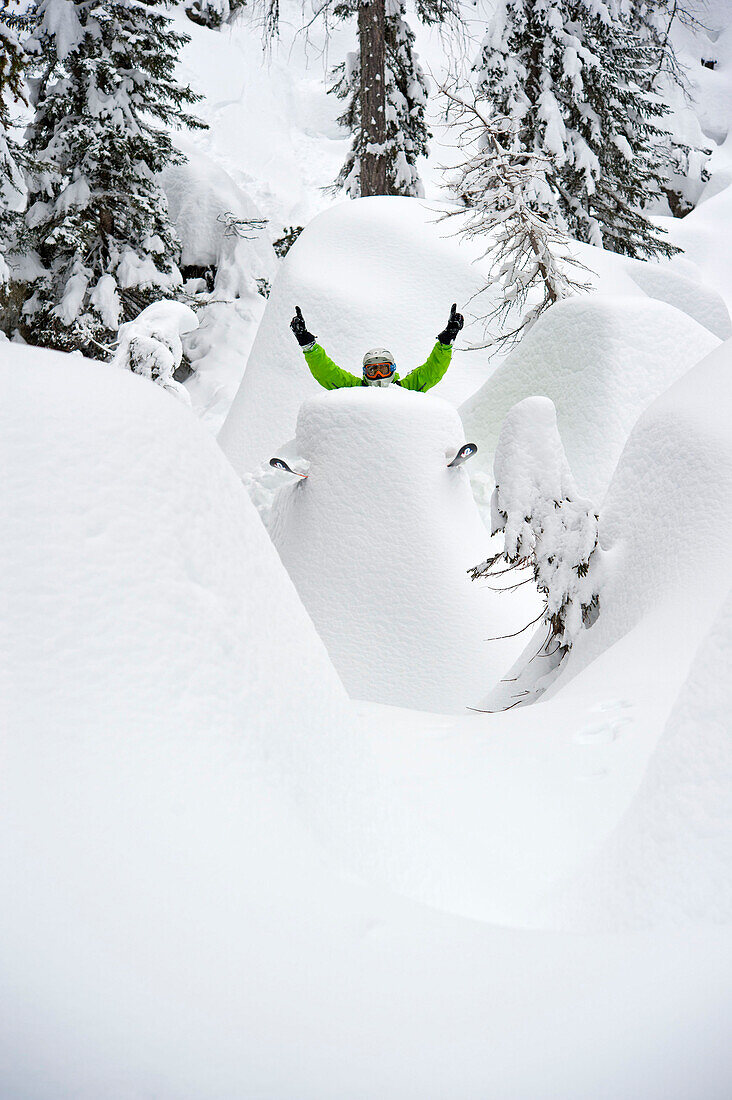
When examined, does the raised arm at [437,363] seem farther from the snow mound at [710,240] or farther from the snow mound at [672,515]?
the snow mound at [710,240]

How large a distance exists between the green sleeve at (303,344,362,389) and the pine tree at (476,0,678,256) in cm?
765

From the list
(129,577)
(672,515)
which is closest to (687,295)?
(672,515)

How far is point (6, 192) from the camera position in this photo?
32.8ft

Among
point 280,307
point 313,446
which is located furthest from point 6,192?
point 313,446

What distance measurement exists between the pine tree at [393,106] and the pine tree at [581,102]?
1.14 metres

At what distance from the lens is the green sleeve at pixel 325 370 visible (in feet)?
22.7

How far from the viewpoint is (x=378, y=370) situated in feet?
21.8

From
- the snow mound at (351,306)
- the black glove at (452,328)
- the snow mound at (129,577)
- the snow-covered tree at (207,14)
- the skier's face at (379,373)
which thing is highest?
the snow mound at (129,577)

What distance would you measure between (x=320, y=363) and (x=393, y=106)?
25.8ft

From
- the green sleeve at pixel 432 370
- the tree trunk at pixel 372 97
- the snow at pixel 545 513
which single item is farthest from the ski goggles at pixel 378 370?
the tree trunk at pixel 372 97

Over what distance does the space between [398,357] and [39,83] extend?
7.50m

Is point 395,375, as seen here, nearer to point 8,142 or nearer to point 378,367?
point 378,367

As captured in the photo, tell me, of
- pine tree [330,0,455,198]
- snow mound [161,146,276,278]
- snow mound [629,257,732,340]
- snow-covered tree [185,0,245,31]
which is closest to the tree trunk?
pine tree [330,0,455,198]

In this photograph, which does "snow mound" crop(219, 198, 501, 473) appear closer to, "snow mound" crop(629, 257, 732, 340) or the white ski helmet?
the white ski helmet
